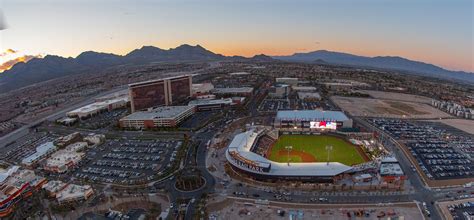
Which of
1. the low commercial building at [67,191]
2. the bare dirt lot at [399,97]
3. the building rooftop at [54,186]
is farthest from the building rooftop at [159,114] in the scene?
the bare dirt lot at [399,97]

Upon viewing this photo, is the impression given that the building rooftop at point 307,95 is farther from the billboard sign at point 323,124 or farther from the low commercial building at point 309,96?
the billboard sign at point 323,124

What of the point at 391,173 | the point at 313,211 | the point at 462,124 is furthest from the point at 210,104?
the point at 462,124

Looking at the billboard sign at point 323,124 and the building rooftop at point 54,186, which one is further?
the billboard sign at point 323,124

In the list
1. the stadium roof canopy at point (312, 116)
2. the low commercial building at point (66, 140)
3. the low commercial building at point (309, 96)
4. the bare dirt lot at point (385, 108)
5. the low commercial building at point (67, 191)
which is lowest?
the low commercial building at point (67, 191)

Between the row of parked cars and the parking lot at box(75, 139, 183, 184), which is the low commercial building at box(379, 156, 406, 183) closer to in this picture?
the row of parked cars

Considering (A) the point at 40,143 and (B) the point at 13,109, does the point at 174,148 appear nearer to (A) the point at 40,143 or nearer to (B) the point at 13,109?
(A) the point at 40,143

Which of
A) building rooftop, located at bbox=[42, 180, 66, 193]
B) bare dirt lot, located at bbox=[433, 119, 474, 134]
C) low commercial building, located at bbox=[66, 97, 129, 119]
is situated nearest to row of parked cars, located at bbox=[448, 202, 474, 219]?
bare dirt lot, located at bbox=[433, 119, 474, 134]

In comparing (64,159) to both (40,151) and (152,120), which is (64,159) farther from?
(152,120)
